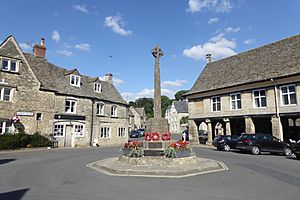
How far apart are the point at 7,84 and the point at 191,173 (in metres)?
20.3

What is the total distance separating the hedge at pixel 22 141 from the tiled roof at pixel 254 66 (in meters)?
19.1

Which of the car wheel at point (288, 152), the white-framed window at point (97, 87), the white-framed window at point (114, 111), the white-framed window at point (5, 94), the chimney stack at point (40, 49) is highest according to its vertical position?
the chimney stack at point (40, 49)

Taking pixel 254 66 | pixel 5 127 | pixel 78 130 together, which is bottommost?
pixel 78 130

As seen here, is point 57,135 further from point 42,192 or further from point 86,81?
point 42,192

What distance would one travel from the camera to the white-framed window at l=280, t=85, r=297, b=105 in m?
21.6

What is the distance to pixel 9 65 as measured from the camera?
23188 mm

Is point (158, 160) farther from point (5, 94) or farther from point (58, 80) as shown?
point (58, 80)

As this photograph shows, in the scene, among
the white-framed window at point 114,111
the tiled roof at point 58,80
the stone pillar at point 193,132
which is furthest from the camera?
the white-framed window at point 114,111

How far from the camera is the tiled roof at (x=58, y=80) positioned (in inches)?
1047

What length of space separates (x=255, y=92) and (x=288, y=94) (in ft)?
11.0

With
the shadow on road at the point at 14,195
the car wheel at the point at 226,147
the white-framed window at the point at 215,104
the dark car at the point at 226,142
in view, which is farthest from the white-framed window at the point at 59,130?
the shadow on road at the point at 14,195

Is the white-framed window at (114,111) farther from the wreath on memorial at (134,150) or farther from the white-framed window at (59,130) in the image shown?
the wreath on memorial at (134,150)

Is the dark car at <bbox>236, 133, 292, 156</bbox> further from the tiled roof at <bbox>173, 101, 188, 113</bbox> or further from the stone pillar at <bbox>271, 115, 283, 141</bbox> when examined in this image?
the tiled roof at <bbox>173, 101, 188, 113</bbox>

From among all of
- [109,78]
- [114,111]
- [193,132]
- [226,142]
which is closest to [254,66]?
[226,142]
